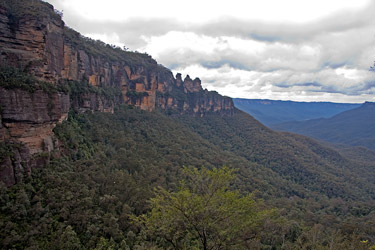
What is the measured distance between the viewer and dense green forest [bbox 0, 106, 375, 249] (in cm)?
1566

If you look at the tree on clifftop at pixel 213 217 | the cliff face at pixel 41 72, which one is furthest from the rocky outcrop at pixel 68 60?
the tree on clifftop at pixel 213 217

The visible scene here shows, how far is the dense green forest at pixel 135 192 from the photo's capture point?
51.4 feet

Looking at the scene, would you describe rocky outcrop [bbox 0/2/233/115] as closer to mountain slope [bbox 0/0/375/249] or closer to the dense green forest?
mountain slope [bbox 0/0/375/249]

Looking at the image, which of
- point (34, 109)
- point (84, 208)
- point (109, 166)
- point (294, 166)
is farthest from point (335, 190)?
point (34, 109)

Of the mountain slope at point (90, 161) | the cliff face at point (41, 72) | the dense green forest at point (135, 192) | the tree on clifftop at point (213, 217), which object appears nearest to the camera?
the tree on clifftop at point (213, 217)

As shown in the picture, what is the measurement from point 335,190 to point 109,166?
51855mm

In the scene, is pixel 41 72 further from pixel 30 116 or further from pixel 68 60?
pixel 68 60

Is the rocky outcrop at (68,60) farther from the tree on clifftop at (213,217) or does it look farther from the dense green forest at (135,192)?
the tree on clifftop at (213,217)

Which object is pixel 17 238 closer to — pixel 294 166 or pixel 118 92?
pixel 118 92

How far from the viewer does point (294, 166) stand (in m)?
64.9

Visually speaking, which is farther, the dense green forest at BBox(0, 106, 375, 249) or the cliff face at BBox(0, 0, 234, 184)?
the cliff face at BBox(0, 0, 234, 184)

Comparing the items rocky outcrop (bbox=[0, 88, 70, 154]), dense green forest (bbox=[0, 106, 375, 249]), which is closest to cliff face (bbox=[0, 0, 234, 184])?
rocky outcrop (bbox=[0, 88, 70, 154])

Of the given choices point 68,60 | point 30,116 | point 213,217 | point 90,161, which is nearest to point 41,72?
point 30,116

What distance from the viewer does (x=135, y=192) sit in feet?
78.1
